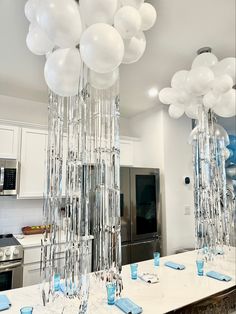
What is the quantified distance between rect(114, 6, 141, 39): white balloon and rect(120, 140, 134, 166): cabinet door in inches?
86.4

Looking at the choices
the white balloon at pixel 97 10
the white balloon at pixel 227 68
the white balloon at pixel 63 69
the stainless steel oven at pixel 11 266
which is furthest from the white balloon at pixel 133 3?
the stainless steel oven at pixel 11 266

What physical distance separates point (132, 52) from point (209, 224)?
1.63 meters

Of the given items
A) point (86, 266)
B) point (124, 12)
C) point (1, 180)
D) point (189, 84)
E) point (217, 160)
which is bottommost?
point (86, 266)

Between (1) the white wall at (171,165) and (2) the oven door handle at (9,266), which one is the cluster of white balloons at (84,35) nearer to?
(2) the oven door handle at (9,266)

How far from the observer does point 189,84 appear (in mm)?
1733

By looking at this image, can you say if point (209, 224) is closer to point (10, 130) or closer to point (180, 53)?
point (180, 53)

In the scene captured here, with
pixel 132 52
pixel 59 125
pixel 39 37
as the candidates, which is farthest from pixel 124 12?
pixel 59 125

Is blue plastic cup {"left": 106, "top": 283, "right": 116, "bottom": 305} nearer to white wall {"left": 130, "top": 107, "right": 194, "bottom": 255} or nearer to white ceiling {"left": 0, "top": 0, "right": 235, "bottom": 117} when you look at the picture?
white ceiling {"left": 0, "top": 0, "right": 235, "bottom": 117}

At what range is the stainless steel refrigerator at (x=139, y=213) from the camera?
107 inches

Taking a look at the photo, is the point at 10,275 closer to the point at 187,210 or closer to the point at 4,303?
the point at 4,303

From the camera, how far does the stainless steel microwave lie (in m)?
2.43

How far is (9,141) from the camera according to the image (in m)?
2.56

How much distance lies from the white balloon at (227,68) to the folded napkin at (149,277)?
151 centimetres

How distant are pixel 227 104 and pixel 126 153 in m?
1.68
